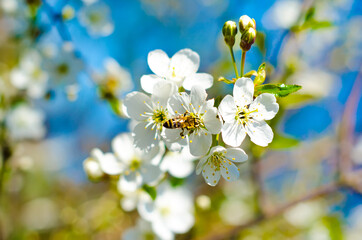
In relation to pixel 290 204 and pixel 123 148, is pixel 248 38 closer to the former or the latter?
pixel 123 148

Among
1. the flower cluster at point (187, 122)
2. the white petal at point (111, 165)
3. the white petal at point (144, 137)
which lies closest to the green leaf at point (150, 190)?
the flower cluster at point (187, 122)

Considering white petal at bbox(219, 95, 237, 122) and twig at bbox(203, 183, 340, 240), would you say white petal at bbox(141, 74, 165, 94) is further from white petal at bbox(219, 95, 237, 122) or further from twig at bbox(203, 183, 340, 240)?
twig at bbox(203, 183, 340, 240)

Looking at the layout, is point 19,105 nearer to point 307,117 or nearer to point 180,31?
point 180,31

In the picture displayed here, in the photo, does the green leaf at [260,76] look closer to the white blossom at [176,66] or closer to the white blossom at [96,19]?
the white blossom at [176,66]

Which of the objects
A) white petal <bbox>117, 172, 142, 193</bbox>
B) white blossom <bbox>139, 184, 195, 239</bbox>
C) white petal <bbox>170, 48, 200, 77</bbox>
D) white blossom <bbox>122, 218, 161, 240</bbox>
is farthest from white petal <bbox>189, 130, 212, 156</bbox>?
white blossom <bbox>122, 218, 161, 240</bbox>

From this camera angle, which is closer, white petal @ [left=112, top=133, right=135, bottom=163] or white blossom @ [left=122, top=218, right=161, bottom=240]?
white petal @ [left=112, top=133, right=135, bottom=163]

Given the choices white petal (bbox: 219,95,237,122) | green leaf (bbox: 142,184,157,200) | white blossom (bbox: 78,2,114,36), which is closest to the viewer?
white petal (bbox: 219,95,237,122)

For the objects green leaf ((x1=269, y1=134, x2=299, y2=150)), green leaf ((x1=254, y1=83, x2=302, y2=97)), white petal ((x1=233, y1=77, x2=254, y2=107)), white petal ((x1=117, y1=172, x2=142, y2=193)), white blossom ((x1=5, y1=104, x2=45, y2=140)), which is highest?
white blossom ((x1=5, y1=104, x2=45, y2=140))
